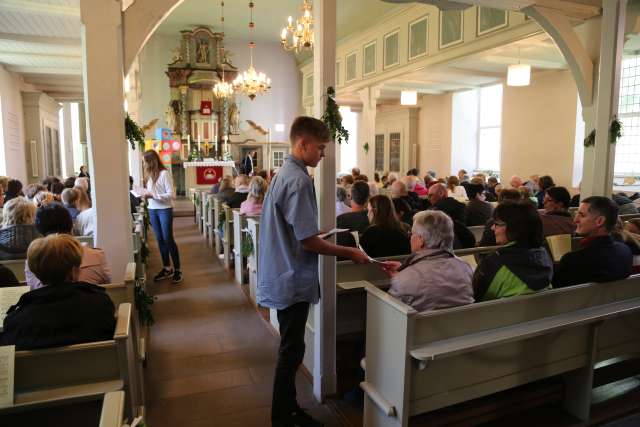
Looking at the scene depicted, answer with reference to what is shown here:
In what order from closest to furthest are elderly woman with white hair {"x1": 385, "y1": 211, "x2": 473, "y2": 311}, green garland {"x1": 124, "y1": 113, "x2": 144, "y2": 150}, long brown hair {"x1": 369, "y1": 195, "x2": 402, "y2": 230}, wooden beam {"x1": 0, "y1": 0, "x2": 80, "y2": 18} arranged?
elderly woman with white hair {"x1": 385, "y1": 211, "x2": 473, "y2": 311}, green garland {"x1": 124, "y1": 113, "x2": 144, "y2": 150}, long brown hair {"x1": 369, "y1": 195, "x2": 402, "y2": 230}, wooden beam {"x1": 0, "y1": 0, "x2": 80, "y2": 18}

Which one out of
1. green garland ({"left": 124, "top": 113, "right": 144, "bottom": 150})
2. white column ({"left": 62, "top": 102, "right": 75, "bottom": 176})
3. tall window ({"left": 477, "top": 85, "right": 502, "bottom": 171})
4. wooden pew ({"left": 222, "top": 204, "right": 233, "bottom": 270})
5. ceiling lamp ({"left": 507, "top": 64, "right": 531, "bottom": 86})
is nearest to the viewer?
green garland ({"left": 124, "top": 113, "right": 144, "bottom": 150})

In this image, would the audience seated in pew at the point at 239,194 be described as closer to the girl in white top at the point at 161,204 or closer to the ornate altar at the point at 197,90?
the girl in white top at the point at 161,204

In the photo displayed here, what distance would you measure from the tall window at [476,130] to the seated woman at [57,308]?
11.1 meters

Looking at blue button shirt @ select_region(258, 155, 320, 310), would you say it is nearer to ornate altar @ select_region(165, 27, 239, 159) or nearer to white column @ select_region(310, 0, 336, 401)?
white column @ select_region(310, 0, 336, 401)

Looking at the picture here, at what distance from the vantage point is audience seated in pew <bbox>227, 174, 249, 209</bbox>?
5.71 metres

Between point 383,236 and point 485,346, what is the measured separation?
1226 mm

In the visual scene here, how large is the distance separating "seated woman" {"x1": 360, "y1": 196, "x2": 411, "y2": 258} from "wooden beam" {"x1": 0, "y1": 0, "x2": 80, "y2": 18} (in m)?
4.13

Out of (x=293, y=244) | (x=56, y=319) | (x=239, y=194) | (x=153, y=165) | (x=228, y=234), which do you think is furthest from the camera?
(x=239, y=194)

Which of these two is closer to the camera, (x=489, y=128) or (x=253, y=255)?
(x=253, y=255)

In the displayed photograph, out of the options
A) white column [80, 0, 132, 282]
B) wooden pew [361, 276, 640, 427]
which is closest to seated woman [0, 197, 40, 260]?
white column [80, 0, 132, 282]

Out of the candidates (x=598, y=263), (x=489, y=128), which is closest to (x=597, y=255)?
(x=598, y=263)

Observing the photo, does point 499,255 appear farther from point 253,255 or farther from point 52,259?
point 253,255

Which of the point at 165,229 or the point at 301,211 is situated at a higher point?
the point at 301,211

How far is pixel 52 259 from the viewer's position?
1.64 metres
